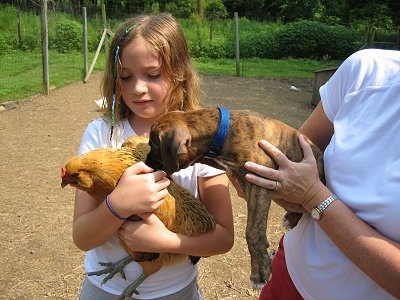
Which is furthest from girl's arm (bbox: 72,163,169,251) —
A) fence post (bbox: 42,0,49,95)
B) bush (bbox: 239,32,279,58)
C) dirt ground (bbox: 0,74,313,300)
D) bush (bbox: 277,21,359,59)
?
bush (bbox: 277,21,359,59)

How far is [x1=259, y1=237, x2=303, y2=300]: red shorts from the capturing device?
2111 mm

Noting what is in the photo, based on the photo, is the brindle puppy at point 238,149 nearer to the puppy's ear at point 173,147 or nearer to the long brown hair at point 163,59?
the puppy's ear at point 173,147

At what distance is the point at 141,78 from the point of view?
8.27 feet

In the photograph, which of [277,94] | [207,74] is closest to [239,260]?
[277,94]

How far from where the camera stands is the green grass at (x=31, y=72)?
12.5 meters

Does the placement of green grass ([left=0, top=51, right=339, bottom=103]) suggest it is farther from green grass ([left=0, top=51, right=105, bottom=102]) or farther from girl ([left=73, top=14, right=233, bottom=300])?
girl ([left=73, top=14, right=233, bottom=300])

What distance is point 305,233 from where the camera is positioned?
2082mm

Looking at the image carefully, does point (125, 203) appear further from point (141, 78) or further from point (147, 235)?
point (141, 78)

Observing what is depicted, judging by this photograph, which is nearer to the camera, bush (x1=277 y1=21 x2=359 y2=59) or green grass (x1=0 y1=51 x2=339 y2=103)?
green grass (x1=0 y1=51 x2=339 y2=103)

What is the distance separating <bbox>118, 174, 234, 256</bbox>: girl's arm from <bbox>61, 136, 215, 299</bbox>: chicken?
0.17 ft

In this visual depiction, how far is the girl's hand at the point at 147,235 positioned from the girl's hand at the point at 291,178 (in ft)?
1.57

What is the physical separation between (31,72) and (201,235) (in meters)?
15.1

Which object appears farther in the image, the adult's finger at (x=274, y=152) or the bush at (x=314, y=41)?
the bush at (x=314, y=41)

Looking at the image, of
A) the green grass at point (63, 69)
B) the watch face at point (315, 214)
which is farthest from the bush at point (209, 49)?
the watch face at point (315, 214)
